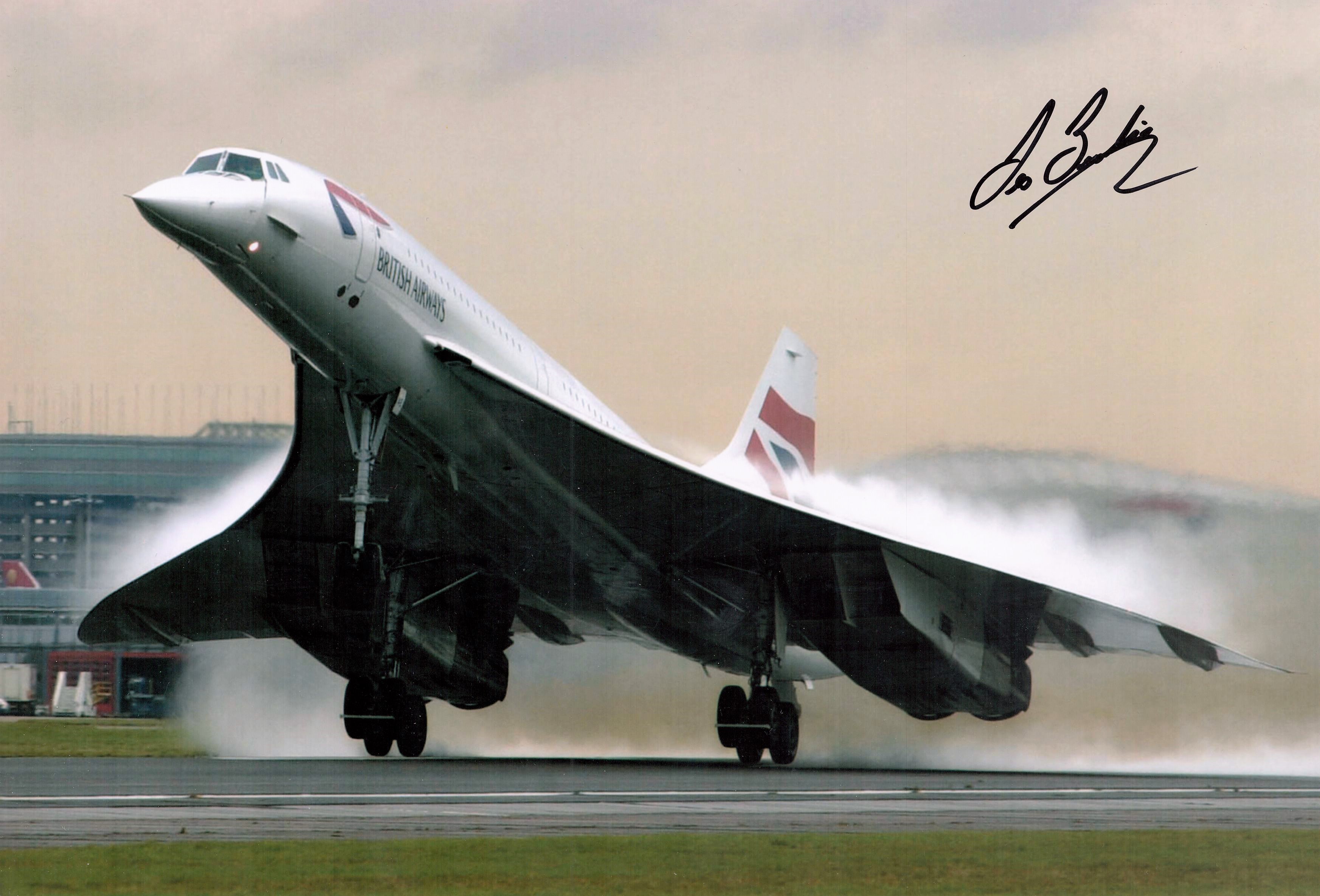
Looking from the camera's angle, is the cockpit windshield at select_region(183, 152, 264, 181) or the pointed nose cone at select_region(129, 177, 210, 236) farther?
the cockpit windshield at select_region(183, 152, 264, 181)

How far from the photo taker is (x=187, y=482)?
943 inches

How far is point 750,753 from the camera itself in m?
16.4

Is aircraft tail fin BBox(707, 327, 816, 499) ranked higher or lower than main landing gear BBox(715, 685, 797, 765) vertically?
higher

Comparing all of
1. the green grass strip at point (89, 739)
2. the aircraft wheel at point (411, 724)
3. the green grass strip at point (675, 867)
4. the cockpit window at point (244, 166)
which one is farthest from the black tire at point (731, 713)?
the green grass strip at point (675, 867)

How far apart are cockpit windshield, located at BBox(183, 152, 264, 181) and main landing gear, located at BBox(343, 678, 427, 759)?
521cm

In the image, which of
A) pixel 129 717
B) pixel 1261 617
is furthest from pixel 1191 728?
pixel 129 717

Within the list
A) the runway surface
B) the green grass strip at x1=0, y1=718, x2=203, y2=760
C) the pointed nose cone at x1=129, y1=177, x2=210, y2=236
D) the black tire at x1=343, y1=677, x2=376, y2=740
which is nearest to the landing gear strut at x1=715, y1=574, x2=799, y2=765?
the runway surface

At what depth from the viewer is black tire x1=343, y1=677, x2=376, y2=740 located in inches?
600

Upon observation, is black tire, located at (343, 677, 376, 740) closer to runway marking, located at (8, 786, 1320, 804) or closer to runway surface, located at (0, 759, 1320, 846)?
runway surface, located at (0, 759, 1320, 846)

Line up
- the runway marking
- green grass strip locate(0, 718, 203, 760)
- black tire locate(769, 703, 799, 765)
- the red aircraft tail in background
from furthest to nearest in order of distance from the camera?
the red aircraft tail in background → green grass strip locate(0, 718, 203, 760) → black tire locate(769, 703, 799, 765) → the runway marking

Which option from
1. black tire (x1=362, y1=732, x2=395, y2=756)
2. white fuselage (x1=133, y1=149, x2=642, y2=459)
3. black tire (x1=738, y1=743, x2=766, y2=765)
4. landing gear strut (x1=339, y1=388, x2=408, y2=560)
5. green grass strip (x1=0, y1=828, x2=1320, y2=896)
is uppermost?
white fuselage (x1=133, y1=149, x2=642, y2=459)

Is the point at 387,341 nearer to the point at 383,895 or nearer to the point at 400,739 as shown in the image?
the point at 400,739

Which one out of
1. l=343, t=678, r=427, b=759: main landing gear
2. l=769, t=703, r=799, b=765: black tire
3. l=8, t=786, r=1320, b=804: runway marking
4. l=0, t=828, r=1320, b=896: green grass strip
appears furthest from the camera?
l=769, t=703, r=799, b=765: black tire

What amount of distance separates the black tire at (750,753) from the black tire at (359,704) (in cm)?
377
